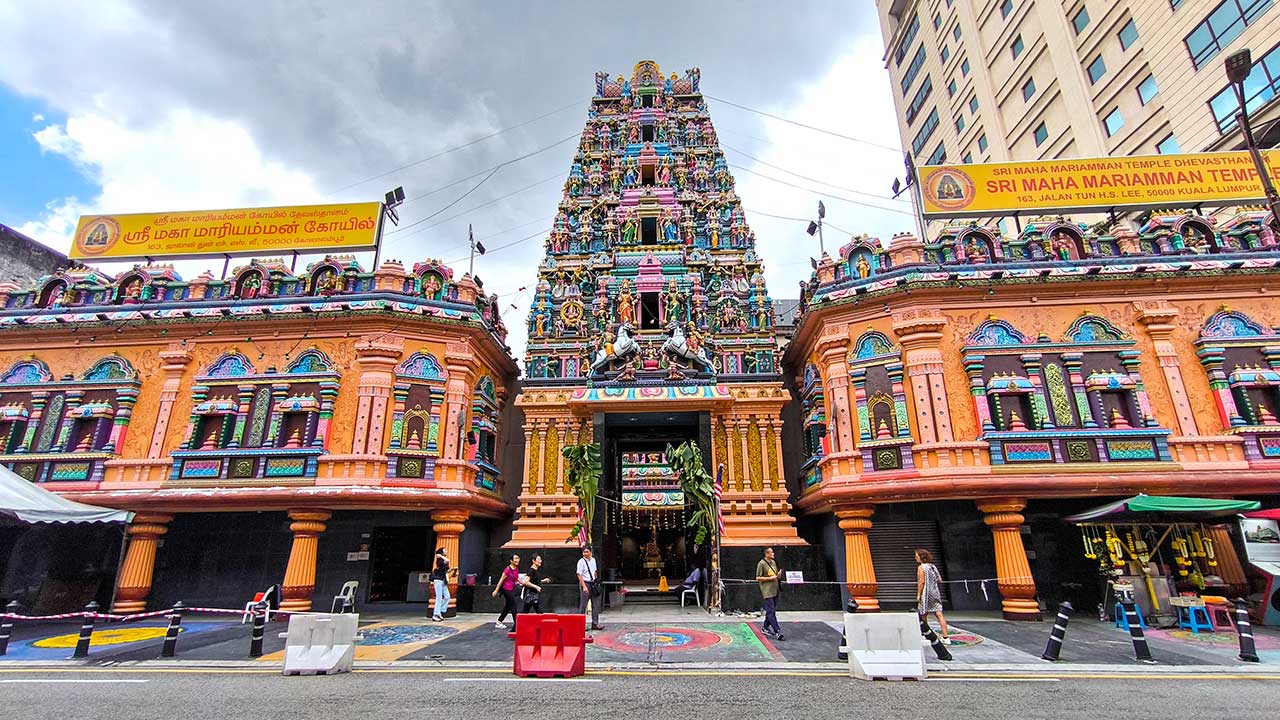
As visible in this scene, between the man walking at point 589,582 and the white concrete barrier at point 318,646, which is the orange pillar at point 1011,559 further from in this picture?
the white concrete barrier at point 318,646

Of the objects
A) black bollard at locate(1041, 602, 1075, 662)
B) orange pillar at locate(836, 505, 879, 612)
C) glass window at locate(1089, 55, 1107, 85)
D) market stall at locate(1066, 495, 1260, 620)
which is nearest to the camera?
black bollard at locate(1041, 602, 1075, 662)

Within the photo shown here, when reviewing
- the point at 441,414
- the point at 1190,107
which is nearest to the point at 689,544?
the point at 441,414

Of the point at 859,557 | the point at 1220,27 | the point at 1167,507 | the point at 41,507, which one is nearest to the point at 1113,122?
the point at 1220,27

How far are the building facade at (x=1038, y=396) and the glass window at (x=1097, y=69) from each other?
55.6ft

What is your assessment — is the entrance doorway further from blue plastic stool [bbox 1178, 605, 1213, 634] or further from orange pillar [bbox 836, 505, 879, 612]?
blue plastic stool [bbox 1178, 605, 1213, 634]

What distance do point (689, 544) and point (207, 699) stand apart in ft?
65.5

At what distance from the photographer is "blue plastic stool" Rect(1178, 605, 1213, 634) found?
13750mm

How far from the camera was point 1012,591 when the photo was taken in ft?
52.2

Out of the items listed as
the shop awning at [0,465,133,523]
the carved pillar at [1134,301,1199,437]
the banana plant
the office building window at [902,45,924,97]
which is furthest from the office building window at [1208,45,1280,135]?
the shop awning at [0,465,133,523]

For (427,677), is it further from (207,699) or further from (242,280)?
(242,280)

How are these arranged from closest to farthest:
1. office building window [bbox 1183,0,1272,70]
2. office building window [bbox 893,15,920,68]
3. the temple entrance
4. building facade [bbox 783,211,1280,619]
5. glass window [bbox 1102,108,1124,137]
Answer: building facade [bbox 783,211,1280,619], the temple entrance, office building window [bbox 1183,0,1272,70], glass window [bbox 1102,108,1124,137], office building window [bbox 893,15,920,68]

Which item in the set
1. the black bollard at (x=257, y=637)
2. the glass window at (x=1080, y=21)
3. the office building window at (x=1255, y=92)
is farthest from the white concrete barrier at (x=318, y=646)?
the glass window at (x=1080, y=21)

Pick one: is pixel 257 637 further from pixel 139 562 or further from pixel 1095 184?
pixel 1095 184

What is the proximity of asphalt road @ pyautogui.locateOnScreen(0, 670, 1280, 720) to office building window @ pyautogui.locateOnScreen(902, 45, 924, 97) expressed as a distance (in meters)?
50.6
